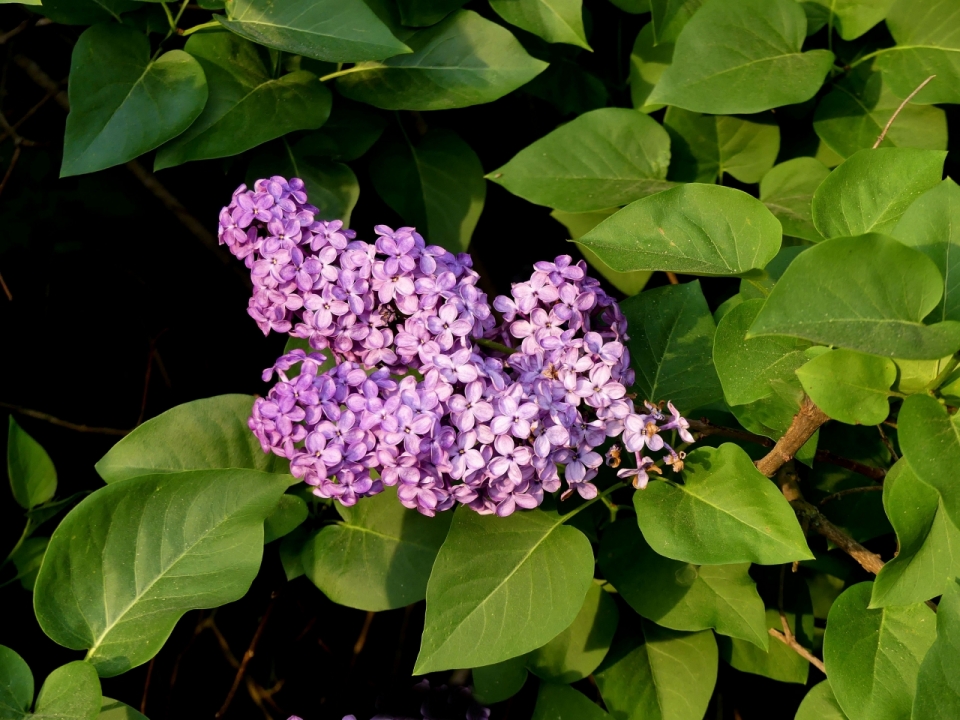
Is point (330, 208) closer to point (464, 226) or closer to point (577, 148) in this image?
point (464, 226)

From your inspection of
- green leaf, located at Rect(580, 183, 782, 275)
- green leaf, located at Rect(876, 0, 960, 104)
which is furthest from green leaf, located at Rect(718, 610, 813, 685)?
green leaf, located at Rect(876, 0, 960, 104)

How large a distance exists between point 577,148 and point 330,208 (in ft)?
1.40

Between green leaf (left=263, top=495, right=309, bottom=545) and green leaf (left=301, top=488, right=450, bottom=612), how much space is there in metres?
0.06

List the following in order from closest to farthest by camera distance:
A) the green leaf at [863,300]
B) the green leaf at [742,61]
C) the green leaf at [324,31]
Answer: the green leaf at [863,300] < the green leaf at [324,31] < the green leaf at [742,61]

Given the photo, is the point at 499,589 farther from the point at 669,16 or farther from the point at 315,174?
the point at 669,16

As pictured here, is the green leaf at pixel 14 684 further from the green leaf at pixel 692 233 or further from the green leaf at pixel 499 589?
the green leaf at pixel 692 233

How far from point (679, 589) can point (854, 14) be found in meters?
1.02

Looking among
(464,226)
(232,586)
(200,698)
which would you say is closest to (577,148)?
(464,226)

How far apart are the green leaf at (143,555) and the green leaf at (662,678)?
2.02ft

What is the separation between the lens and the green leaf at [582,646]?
4.12ft

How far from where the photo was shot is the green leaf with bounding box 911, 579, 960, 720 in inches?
35.7

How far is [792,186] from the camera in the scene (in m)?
1.45

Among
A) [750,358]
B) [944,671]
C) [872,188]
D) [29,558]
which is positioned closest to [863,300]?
[750,358]

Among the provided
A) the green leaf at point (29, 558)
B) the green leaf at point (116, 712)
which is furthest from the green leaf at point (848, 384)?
the green leaf at point (29, 558)
